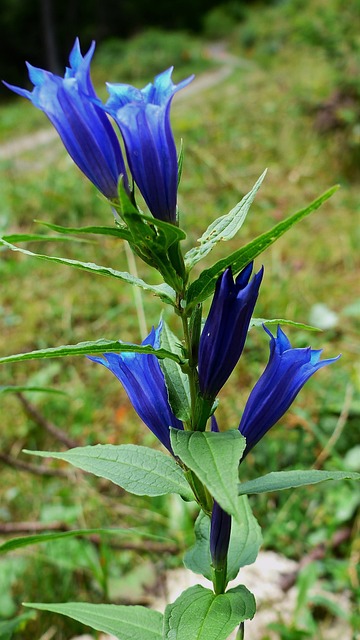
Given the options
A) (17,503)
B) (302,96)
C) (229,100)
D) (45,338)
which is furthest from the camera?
(229,100)

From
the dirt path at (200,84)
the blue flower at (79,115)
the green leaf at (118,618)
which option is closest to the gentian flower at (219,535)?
the green leaf at (118,618)

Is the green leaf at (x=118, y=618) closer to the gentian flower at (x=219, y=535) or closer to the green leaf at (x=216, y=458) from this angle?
the gentian flower at (x=219, y=535)

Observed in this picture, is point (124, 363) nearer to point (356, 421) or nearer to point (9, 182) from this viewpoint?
point (356, 421)

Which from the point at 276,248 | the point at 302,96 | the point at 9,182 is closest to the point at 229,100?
the point at 302,96

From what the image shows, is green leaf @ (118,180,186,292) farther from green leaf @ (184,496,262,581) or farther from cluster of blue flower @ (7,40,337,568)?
green leaf @ (184,496,262,581)

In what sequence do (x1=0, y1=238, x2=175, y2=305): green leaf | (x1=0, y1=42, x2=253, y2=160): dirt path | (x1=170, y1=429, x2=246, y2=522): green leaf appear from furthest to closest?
(x1=0, y1=42, x2=253, y2=160): dirt path, (x1=0, y1=238, x2=175, y2=305): green leaf, (x1=170, y1=429, x2=246, y2=522): green leaf

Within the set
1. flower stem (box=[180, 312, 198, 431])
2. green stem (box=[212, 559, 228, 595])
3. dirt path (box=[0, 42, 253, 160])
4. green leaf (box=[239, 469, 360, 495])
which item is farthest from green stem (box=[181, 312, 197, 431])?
dirt path (box=[0, 42, 253, 160])
